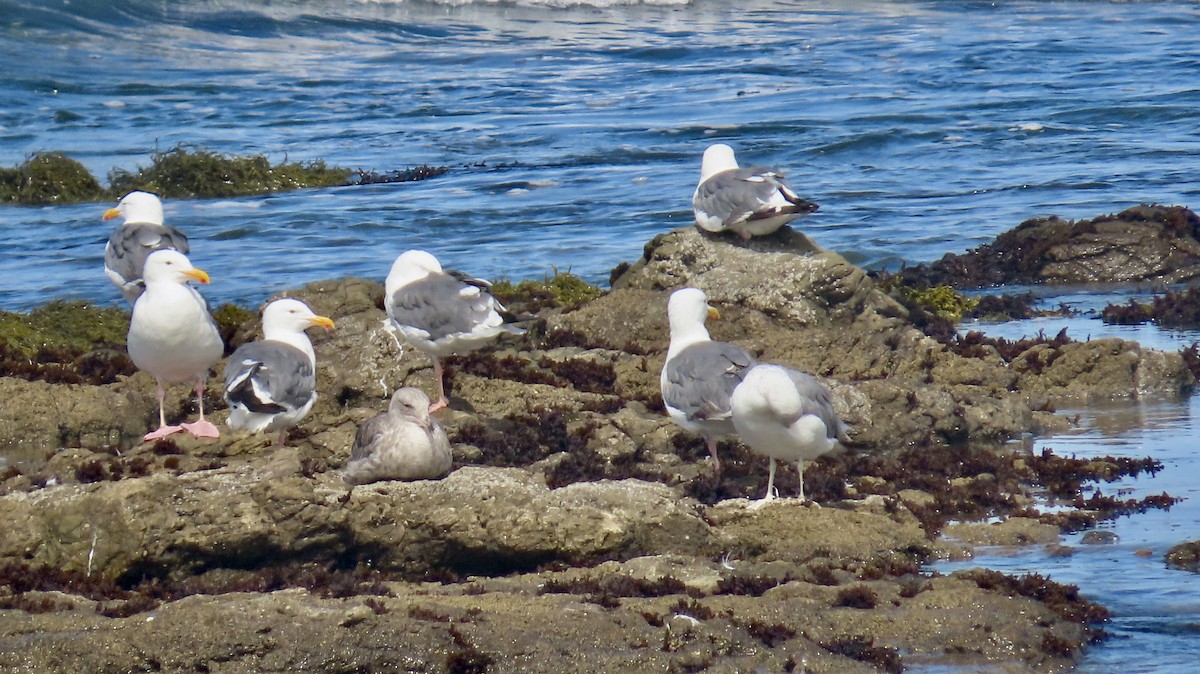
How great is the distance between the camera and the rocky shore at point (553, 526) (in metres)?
5.46

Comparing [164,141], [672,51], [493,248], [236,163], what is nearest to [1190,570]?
[493,248]

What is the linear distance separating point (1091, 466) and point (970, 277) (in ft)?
22.3

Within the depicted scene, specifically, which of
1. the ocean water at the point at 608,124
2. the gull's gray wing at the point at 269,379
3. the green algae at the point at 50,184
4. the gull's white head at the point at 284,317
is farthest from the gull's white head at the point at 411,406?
the green algae at the point at 50,184

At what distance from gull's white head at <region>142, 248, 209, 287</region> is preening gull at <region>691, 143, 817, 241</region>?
3656 millimetres

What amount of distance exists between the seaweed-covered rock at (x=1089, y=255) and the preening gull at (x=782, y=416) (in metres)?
7.50

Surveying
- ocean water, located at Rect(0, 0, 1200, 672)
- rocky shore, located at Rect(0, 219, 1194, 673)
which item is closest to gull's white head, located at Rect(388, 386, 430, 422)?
rocky shore, located at Rect(0, 219, 1194, 673)

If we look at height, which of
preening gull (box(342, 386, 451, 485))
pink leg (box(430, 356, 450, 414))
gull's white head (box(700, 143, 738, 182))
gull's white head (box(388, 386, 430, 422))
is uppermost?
gull's white head (box(700, 143, 738, 182))

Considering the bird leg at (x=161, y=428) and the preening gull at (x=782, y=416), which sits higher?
the preening gull at (x=782, y=416)

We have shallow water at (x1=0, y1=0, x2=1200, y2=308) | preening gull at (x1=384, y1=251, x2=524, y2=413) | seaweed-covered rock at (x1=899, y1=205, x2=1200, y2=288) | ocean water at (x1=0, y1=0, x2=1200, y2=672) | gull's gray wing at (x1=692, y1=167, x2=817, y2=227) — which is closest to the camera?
preening gull at (x1=384, y1=251, x2=524, y2=413)

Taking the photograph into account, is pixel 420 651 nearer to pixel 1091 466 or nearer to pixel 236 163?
pixel 1091 466

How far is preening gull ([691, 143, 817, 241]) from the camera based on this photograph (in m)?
10.8

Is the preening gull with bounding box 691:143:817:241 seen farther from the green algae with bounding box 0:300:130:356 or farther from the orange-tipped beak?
the green algae with bounding box 0:300:130:356

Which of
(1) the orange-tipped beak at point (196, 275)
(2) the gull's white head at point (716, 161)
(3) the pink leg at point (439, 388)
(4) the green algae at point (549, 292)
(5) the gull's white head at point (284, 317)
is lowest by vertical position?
(4) the green algae at point (549, 292)

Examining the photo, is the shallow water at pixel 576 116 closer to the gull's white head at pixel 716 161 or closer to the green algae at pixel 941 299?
the green algae at pixel 941 299
